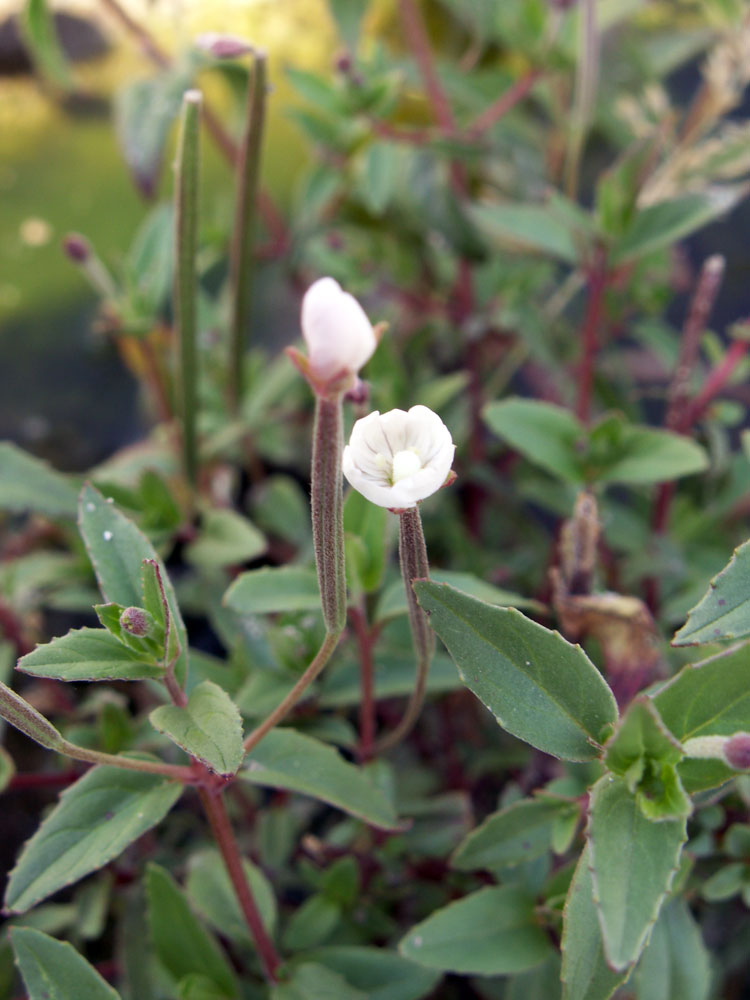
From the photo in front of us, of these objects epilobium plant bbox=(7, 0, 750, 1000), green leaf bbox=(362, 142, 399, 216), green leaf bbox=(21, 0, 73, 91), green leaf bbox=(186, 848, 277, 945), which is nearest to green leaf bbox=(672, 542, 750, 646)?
epilobium plant bbox=(7, 0, 750, 1000)

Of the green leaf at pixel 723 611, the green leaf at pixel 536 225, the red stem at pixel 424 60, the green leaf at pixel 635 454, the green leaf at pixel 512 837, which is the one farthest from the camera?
the red stem at pixel 424 60

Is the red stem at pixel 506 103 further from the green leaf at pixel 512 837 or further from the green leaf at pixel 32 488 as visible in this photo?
the green leaf at pixel 512 837

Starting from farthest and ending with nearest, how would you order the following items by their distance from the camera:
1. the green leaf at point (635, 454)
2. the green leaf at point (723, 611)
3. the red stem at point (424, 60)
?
1. the red stem at point (424, 60)
2. the green leaf at point (635, 454)
3. the green leaf at point (723, 611)

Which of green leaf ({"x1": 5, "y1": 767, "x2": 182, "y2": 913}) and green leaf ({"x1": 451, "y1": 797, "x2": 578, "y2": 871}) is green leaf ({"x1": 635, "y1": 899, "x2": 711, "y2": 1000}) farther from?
green leaf ({"x1": 5, "y1": 767, "x2": 182, "y2": 913})

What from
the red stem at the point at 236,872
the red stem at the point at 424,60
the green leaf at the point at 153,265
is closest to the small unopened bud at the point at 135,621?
the red stem at the point at 236,872

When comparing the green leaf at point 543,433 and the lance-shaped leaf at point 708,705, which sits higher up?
the lance-shaped leaf at point 708,705

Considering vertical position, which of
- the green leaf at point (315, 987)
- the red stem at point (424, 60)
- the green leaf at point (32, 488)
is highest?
the red stem at point (424, 60)
